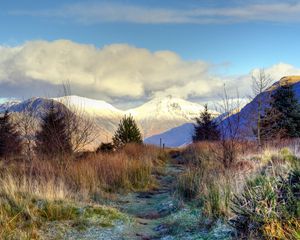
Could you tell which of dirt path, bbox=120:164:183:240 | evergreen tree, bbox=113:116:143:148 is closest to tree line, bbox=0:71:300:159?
evergreen tree, bbox=113:116:143:148

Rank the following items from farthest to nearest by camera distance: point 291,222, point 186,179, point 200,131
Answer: point 200,131 → point 186,179 → point 291,222

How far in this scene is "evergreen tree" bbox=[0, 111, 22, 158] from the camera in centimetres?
3213

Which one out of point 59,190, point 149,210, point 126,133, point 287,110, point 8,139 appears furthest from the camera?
point 8,139

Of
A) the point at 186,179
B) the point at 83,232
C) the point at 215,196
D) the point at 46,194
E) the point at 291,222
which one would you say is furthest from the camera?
the point at 186,179

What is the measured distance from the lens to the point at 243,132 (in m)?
12.7

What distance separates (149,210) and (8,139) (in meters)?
27.3

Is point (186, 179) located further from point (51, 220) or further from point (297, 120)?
point (297, 120)

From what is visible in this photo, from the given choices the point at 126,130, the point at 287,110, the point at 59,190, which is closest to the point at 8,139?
the point at 126,130

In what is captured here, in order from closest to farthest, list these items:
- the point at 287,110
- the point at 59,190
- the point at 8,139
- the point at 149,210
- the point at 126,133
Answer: the point at 59,190
the point at 149,210
the point at 126,133
the point at 287,110
the point at 8,139

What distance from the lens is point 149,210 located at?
8.75 meters

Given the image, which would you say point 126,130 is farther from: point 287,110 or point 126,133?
point 287,110

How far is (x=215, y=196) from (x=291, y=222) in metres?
2.25

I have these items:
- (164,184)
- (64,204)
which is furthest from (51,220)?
(164,184)

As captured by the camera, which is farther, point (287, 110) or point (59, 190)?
point (287, 110)
